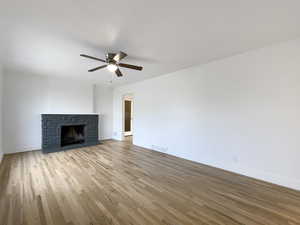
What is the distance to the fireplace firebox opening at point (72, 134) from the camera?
5.61 m

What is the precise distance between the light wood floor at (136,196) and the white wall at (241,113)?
1.22 feet

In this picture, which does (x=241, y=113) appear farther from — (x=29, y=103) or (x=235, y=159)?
(x=29, y=103)

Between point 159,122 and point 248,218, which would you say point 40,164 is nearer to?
point 159,122

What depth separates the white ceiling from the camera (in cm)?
171

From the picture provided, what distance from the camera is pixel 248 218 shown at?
183 centimetres

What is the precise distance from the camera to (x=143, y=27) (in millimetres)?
2133

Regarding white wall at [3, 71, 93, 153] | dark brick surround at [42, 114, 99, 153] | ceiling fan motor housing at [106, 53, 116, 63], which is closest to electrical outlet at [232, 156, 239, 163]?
ceiling fan motor housing at [106, 53, 116, 63]

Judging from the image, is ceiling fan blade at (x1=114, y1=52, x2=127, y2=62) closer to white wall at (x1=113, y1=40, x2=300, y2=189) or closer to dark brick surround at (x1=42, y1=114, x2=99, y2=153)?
white wall at (x1=113, y1=40, x2=300, y2=189)

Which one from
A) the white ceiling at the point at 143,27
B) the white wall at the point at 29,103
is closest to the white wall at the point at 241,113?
the white ceiling at the point at 143,27

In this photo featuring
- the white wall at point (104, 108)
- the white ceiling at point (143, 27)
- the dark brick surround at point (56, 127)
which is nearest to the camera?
the white ceiling at point (143, 27)

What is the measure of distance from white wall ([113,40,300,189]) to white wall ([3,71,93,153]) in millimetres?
3505

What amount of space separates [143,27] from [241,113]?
8.24ft

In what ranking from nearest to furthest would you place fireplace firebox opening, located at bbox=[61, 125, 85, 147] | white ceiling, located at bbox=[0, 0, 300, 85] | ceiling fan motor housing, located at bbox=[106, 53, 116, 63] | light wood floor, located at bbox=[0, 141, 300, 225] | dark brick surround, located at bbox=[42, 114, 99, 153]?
white ceiling, located at bbox=[0, 0, 300, 85] → light wood floor, located at bbox=[0, 141, 300, 225] → ceiling fan motor housing, located at bbox=[106, 53, 116, 63] → dark brick surround, located at bbox=[42, 114, 99, 153] → fireplace firebox opening, located at bbox=[61, 125, 85, 147]

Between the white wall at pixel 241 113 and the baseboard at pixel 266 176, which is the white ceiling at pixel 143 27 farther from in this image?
the baseboard at pixel 266 176
